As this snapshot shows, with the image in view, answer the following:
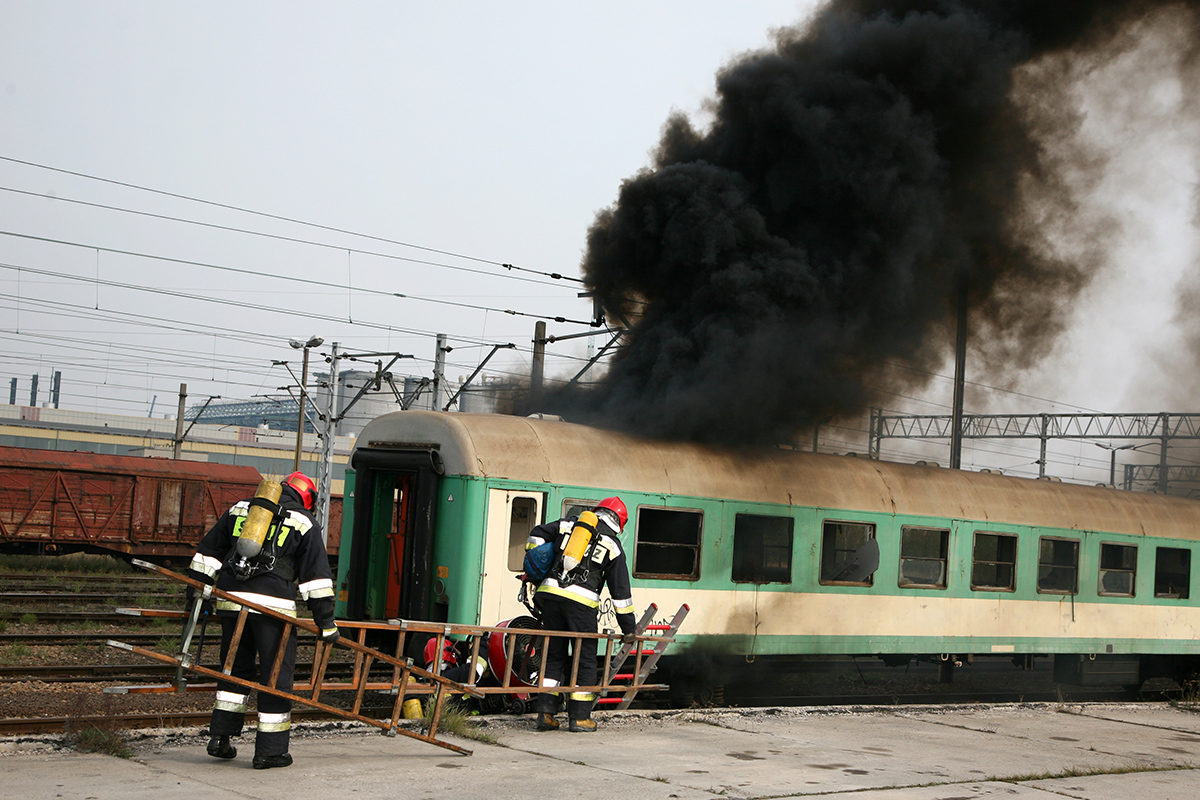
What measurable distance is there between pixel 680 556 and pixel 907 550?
9.98 feet

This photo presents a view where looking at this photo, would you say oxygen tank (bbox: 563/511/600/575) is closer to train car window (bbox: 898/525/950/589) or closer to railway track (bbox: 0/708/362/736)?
railway track (bbox: 0/708/362/736)

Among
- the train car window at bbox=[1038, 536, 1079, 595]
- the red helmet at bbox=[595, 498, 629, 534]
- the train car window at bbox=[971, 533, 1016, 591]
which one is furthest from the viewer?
the train car window at bbox=[1038, 536, 1079, 595]

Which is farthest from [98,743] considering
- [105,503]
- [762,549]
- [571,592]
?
[105,503]

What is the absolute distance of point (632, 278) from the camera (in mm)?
13672

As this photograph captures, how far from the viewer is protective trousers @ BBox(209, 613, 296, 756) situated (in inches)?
236

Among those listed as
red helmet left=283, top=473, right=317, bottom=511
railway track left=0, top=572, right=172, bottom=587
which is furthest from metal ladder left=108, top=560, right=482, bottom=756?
railway track left=0, top=572, right=172, bottom=587

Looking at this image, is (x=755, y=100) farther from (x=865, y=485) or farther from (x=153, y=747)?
(x=153, y=747)

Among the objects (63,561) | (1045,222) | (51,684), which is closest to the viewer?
(51,684)

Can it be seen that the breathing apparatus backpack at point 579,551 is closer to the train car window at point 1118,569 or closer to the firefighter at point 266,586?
the firefighter at point 266,586

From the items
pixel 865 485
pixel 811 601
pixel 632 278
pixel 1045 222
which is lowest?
pixel 811 601

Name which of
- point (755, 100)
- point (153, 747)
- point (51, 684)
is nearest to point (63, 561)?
point (51, 684)

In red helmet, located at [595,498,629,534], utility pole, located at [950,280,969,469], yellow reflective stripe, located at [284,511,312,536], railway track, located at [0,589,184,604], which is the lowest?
railway track, located at [0,589,184,604]

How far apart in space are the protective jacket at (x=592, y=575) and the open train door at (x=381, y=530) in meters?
2.01

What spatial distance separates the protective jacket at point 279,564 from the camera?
238 inches
